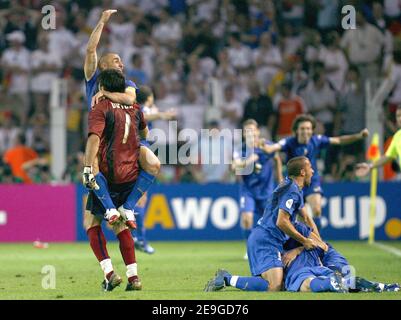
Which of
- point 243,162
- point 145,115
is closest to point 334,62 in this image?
point 243,162

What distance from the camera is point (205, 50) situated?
22.2 meters

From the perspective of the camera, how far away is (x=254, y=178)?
54.8 feet

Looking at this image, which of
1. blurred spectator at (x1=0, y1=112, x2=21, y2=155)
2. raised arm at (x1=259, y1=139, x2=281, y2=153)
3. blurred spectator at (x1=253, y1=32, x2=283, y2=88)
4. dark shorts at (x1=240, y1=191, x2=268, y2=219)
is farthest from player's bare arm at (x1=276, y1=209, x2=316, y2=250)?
blurred spectator at (x1=0, y1=112, x2=21, y2=155)

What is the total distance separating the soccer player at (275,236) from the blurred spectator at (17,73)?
1133cm

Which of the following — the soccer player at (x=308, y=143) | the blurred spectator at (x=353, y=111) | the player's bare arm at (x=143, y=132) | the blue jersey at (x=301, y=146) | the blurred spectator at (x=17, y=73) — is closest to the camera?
the player's bare arm at (x=143, y=132)

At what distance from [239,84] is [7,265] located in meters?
8.01

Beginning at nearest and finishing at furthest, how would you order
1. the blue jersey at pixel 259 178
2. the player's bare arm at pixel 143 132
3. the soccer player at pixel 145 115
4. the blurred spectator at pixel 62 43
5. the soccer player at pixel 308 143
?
the player's bare arm at pixel 143 132 → the soccer player at pixel 145 115 → the soccer player at pixel 308 143 → the blue jersey at pixel 259 178 → the blurred spectator at pixel 62 43

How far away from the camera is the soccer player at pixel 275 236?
35.1 feet

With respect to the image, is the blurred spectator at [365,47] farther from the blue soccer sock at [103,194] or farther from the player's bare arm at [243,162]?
the blue soccer sock at [103,194]

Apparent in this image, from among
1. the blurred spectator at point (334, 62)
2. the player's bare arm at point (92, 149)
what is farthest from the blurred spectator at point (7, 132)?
the player's bare arm at point (92, 149)

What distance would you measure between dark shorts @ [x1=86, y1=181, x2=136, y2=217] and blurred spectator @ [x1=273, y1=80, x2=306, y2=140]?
951 cm

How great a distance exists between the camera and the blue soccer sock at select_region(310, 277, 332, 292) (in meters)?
10.4

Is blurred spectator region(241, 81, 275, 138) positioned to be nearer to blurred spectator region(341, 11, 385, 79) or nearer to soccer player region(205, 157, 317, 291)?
blurred spectator region(341, 11, 385, 79)
